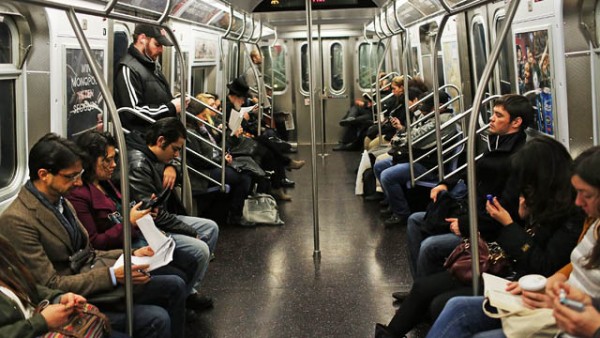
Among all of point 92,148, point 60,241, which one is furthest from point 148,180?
point 60,241

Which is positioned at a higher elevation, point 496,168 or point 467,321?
point 496,168

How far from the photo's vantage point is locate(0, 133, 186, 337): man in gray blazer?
2.59 metres

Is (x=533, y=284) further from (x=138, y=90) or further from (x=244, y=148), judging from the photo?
(x=244, y=148)

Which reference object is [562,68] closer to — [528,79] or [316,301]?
[528,79]

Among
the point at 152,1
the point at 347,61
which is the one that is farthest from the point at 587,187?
the point at 347,61

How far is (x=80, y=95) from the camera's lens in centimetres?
468

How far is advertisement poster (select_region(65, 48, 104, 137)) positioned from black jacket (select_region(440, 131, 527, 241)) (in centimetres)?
243

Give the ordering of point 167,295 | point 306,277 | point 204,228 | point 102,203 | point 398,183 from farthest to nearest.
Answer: point 398,183 < point 306,277 < point 204,228 < point 102,203 < point 167,295

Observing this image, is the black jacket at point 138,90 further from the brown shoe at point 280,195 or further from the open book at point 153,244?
the brown shoe at point 280,195

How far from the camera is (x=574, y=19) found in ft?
13.3

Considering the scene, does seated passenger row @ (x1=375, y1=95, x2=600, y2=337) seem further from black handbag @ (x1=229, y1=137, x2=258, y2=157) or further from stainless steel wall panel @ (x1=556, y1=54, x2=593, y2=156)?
black handbag @ (x1=229, y1=137, x2=258, y2=157)

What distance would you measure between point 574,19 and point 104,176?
9.28ft

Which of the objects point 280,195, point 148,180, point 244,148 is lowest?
point 280,195

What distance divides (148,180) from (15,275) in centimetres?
190
